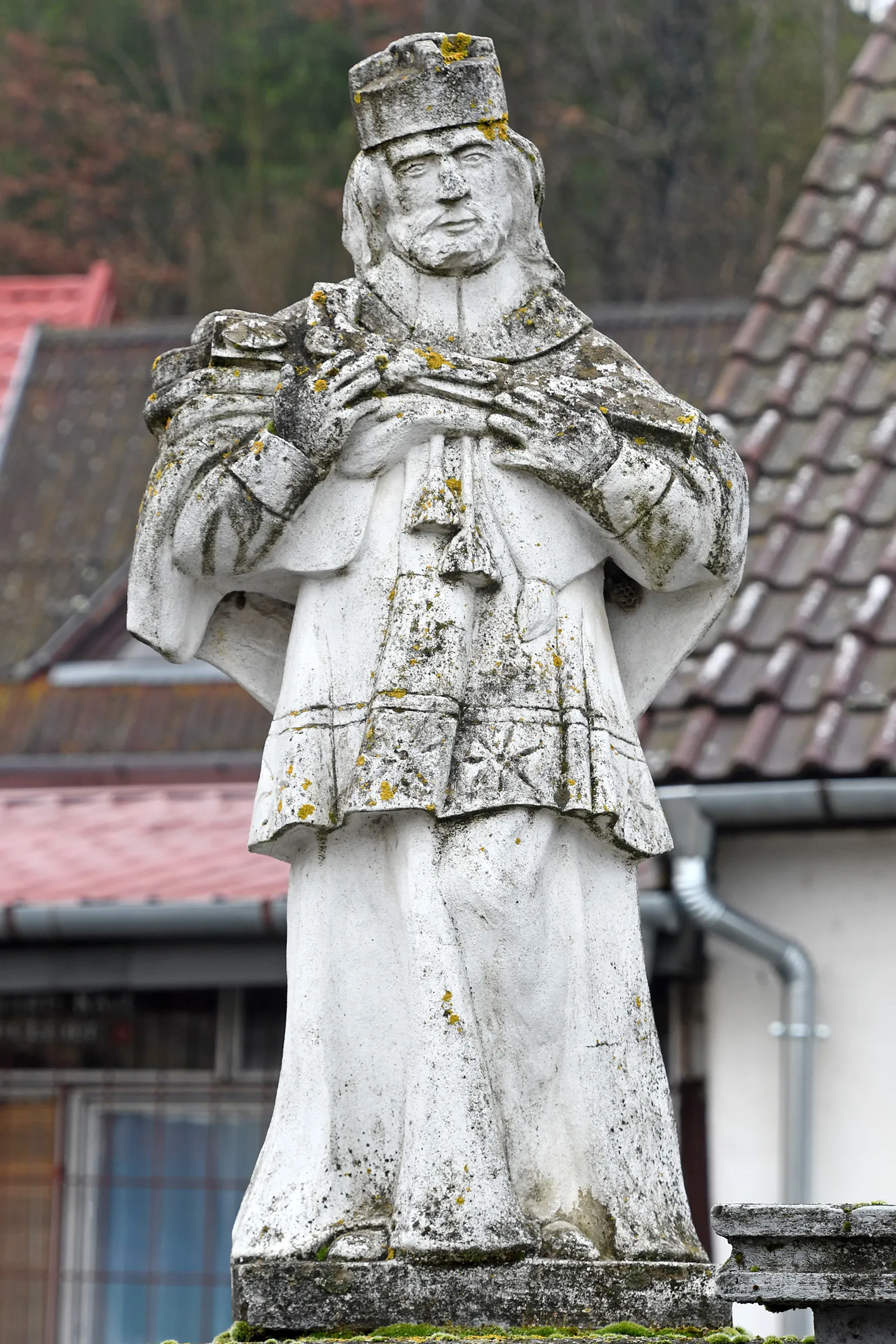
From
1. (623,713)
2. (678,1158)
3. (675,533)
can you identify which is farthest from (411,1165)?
(675,533)

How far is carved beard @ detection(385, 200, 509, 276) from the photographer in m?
5.63

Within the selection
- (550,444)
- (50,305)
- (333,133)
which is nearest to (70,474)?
(50,305)

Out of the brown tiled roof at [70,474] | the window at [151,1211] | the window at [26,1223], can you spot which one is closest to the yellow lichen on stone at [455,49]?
the window at [151,1211]

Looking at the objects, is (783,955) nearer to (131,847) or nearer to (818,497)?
(818,497)

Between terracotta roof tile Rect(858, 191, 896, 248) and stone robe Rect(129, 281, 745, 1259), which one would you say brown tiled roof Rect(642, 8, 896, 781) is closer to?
terracotta roof tile Rect(858, 191, 896, 248)

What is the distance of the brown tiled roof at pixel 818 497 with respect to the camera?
1013 cm

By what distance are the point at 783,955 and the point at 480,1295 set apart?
520cm

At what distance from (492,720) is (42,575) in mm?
9027

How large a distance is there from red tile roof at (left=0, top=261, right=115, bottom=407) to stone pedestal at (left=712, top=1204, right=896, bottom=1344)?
1171cm

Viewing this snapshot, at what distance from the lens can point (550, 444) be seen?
550 centimetres

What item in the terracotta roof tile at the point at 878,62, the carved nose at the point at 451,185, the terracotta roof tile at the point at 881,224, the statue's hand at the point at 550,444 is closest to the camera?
the statue's hand at the point at 550,444

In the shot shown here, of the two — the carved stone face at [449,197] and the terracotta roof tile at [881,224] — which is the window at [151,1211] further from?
the carved stone face at [449,197]

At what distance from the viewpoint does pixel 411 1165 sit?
5.16 metres

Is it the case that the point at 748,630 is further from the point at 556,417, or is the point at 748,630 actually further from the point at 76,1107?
the point at 556,417
